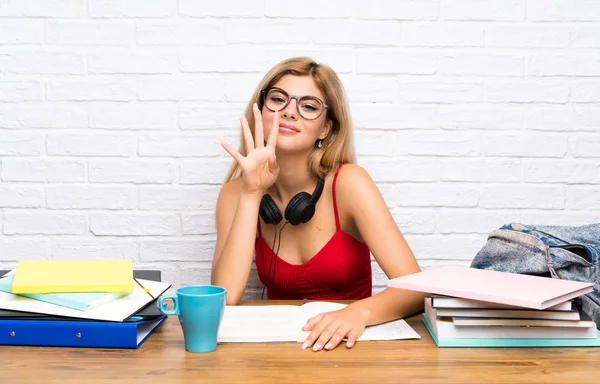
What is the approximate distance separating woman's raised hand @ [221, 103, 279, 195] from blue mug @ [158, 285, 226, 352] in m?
0.61

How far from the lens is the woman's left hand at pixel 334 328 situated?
1.15m

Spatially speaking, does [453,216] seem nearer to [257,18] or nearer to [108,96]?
[257,18]

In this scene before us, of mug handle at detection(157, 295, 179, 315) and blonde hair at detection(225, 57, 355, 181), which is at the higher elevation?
blonde hair at detection(225, 57, 355, 181)

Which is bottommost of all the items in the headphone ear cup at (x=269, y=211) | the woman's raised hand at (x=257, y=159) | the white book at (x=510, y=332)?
the white book at (x=510, y=332)

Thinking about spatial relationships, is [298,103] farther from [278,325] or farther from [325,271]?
[278,325]

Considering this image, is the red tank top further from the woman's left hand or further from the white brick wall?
the woman's left hand

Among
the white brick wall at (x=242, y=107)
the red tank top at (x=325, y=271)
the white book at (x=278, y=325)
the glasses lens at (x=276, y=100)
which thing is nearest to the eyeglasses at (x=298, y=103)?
the glasses lens at (x=276, y=100)

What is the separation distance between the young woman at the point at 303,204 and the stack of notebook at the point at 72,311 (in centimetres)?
48

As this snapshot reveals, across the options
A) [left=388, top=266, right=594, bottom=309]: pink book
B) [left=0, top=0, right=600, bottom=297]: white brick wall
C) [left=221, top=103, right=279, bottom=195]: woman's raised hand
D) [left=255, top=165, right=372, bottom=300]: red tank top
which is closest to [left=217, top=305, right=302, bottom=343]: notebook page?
[left=388, top=266, right=594, bottom=309]: pink book

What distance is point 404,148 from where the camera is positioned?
2227 mm

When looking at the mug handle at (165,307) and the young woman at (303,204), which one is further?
the young woman at (303,204)

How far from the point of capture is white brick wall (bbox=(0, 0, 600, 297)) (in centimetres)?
219

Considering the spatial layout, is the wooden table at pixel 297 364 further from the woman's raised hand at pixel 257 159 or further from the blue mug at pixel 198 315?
the woman's raised hand at pixel 257 159

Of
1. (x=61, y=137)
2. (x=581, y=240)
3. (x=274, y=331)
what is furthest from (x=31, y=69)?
(x=581, y=240)
